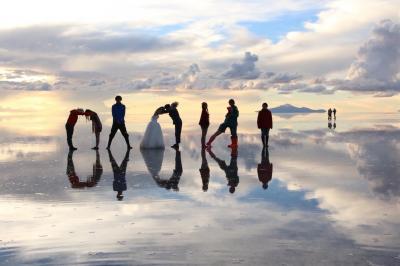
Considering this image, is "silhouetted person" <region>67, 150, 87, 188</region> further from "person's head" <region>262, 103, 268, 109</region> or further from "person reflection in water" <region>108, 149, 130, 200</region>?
"person's head" <region>262, 103, 268, 109</region>

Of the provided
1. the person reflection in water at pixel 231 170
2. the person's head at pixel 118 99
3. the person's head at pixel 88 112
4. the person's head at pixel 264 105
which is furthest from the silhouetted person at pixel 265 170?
the person's head at pixel 88 112

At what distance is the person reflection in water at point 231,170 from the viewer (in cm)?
1239

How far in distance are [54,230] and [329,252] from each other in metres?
3.77

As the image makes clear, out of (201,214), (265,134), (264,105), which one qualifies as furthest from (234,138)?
(201,214)

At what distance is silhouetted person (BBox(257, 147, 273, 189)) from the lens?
1294 centimetres

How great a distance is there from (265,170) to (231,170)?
92 centimetres

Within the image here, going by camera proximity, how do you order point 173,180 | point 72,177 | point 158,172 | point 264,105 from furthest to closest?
point 264,105
point 158,172
point 72,177
point 173,180

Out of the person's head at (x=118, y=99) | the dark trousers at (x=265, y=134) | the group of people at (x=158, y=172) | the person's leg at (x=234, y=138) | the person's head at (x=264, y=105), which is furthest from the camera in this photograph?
the dark trousers at (x=265, y=134)

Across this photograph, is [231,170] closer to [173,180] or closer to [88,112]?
[173,180]

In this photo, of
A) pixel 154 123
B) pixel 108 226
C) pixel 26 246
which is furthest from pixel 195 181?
pixel 154 123

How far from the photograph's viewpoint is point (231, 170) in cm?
1527

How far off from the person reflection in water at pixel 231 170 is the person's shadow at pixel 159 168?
1.18 metres

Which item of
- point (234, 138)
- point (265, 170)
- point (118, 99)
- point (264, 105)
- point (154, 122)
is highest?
point (118, 99)

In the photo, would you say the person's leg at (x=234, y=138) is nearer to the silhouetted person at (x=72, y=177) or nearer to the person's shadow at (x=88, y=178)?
the person's shadow at (x=88, y=178)
